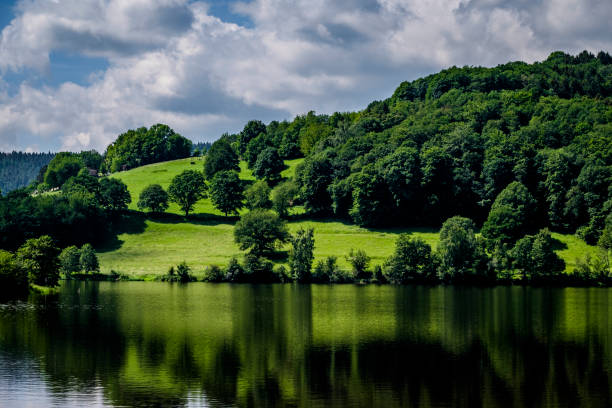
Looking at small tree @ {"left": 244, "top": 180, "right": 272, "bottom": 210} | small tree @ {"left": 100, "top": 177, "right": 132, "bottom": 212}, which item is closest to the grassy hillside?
small tree @ {"left": 244, "top": 180, "right": 272, "bottom": 210}

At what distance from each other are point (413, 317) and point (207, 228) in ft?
271

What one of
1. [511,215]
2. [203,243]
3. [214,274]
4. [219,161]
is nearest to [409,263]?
[511,215]

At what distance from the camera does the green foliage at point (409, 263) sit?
102m

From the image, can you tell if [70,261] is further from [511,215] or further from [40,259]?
[511,215]

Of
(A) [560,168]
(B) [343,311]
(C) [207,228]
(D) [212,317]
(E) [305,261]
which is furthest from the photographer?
(C) [207,228]

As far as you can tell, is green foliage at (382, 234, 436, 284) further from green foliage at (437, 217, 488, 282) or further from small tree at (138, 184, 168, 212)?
small tree at (138, 184, 168, 212)

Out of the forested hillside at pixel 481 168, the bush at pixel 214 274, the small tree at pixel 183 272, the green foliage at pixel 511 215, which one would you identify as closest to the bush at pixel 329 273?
the bush at pixel 214 274

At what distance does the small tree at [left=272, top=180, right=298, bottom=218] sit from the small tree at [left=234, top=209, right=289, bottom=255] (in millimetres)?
26594

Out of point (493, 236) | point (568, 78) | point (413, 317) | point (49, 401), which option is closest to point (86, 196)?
point (493, 236)

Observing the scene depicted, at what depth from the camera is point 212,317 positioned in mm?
58938

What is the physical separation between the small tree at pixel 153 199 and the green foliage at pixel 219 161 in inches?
1252

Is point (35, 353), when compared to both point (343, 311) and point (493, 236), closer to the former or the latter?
point (343, 311)

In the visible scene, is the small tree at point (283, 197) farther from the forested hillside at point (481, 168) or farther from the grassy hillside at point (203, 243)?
the grassy hillside at point (203, 243)

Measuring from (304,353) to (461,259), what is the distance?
215 feet
